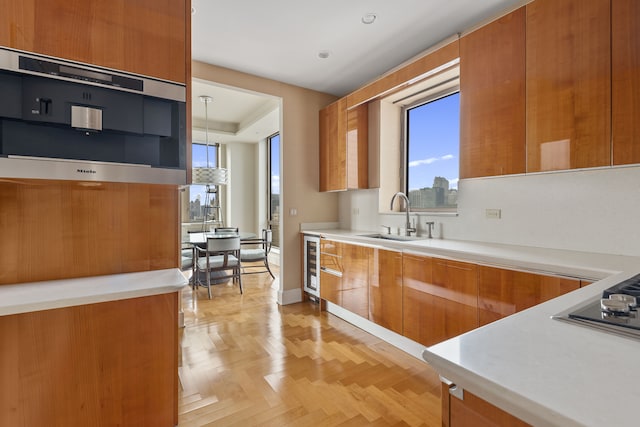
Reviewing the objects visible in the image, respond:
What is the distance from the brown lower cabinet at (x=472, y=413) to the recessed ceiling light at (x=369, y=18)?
261cm

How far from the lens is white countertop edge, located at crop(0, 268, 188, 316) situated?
1.12 m

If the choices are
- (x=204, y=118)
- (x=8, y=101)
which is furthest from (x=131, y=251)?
(x=204, y=118)

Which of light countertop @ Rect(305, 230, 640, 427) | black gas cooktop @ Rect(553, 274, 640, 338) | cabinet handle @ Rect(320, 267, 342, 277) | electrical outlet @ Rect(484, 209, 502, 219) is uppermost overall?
electrical outlet @ Rect(484, 209, 502, 219)

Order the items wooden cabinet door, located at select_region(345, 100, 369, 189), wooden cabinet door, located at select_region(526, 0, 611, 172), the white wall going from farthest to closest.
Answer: the white wall
wooden cabinet door, located at select_region(345, 100, 369, 189)
wooden cabinet door, located at select_region(526, 0, 611, 172)

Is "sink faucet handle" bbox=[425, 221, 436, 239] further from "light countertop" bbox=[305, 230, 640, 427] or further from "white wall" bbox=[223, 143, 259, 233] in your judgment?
"white wall" bbox=[223, 143, 259, 233]

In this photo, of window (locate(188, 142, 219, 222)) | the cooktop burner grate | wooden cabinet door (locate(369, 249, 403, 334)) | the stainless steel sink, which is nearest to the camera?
the cooktop burner grate

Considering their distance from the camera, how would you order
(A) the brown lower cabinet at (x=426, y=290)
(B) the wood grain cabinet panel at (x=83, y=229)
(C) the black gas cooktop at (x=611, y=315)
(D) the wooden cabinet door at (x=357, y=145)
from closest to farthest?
1. (C) the black gas cooktop at (x=611, y=315)
2. (B) the wood grain cabinet panel at (x=83, y=229)
3. (A) the brown lower cabinet at (x=426, y=290)
4. (D) the wooden cabinet door at (x=357, y=145)

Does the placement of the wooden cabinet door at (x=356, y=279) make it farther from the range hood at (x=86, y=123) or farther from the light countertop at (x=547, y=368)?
the light countertop at (x=547, y=368)

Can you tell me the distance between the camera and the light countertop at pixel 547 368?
0.43 m

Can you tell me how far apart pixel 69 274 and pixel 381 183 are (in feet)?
9.19

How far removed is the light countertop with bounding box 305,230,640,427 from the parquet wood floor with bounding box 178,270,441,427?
1.34 meters

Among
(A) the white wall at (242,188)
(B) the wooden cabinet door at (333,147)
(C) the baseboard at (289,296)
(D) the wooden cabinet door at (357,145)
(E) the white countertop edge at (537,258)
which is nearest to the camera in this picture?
(E) the white countertop edge at (537,258)

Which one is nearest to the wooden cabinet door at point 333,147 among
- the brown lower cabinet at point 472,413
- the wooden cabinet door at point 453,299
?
the wooden cabinet door at point 453,299

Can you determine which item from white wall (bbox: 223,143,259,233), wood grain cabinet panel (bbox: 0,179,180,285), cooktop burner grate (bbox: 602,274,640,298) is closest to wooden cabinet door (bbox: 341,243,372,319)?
wood grain cabinet panel (bbox: 0,179,180,285)
